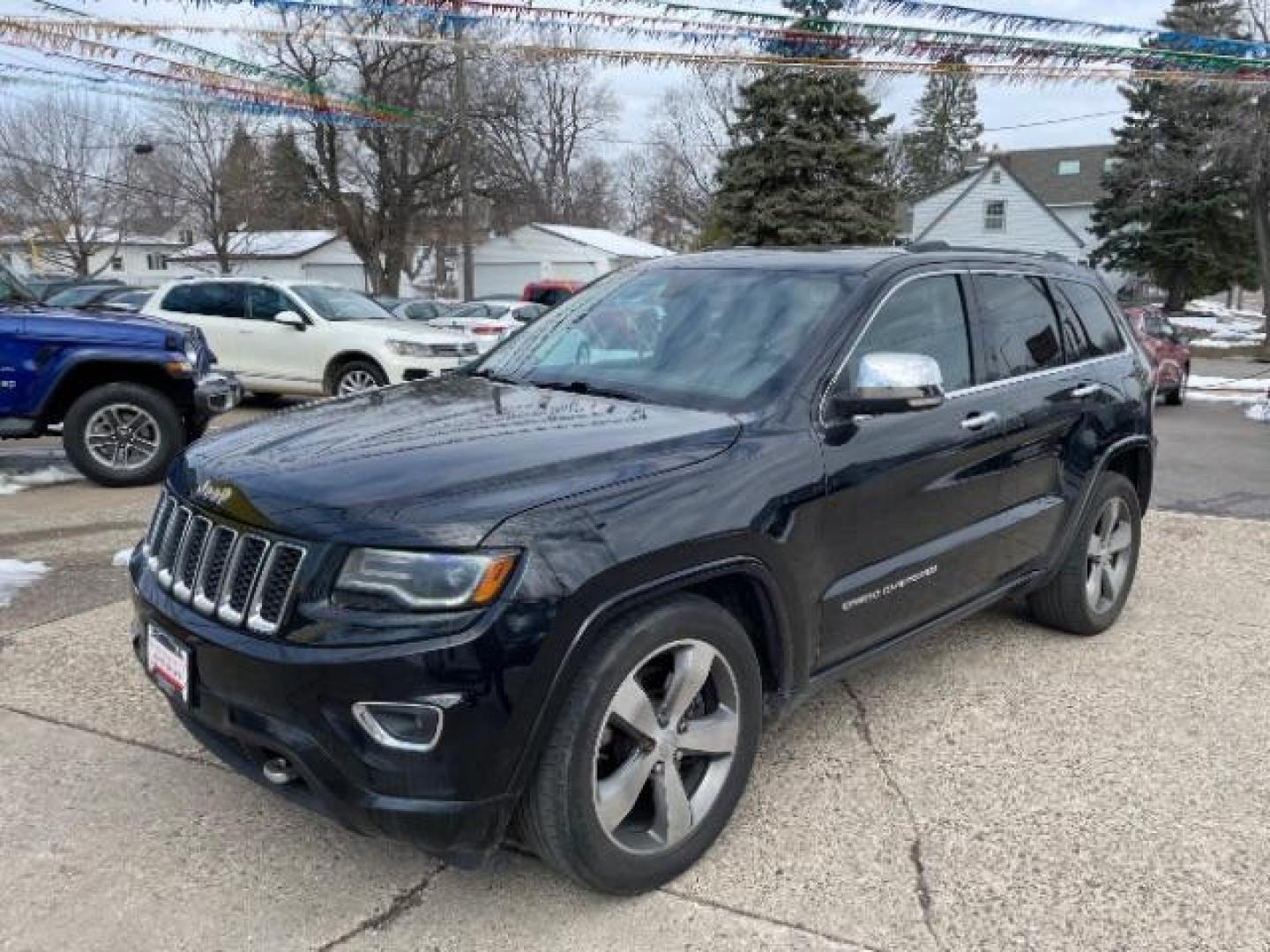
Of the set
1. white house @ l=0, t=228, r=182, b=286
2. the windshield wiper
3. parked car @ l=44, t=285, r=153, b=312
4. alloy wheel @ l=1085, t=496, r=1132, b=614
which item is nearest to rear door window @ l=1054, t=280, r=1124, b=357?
alloy wheel @ l=1085, t=496, r=1132, b=614

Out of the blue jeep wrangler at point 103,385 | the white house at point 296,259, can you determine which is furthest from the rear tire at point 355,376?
the white house at point 296,259

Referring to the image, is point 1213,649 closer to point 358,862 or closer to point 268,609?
point 358,862

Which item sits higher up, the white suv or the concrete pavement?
the white suv

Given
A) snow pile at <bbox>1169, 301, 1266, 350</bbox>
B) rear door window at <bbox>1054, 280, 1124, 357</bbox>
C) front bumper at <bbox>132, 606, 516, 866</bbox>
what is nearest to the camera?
front bumper at <bbox>132, 606, 516, 866</bbox>

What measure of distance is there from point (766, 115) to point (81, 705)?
23360 mm

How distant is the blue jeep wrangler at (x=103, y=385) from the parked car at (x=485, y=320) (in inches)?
127

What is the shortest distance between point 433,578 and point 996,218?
48.3 meters

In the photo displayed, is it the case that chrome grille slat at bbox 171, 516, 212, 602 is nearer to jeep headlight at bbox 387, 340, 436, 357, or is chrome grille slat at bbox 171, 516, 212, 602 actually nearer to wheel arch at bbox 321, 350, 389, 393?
jeep headlight at bbox 387, 340, 436, 357

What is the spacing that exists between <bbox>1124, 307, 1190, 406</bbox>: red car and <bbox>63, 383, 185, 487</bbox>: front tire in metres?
12.7

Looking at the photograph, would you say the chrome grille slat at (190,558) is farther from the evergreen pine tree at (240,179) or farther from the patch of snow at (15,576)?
the evergreen pine tree at (240,179)

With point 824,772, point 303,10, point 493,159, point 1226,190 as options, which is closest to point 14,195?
point 493,159

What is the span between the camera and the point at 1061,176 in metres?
Result: 57.9

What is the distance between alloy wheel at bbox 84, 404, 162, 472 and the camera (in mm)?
7887

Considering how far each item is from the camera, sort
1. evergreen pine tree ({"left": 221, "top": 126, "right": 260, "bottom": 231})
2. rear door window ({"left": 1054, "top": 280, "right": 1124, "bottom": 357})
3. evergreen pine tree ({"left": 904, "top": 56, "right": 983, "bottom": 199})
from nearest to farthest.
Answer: rear door window ({"left": 1054, "top": 280, "right": 1124, "bottom": 357}), evergreen pine tree ({"left": 221, "top": 126, "right": 260, "bottom": 231}), evergreen pine tree ({"left": 904, "top": 56, "right": 983, "bottom": 199})
